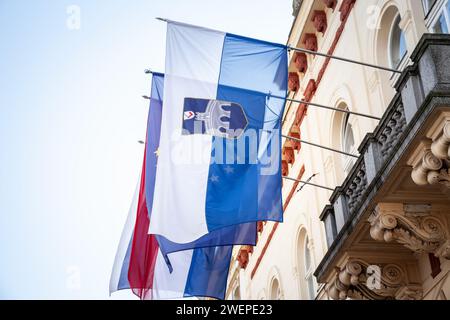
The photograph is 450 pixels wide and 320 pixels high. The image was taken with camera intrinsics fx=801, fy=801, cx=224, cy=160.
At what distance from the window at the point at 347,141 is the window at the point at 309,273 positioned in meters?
3.61

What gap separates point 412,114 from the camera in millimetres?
11672

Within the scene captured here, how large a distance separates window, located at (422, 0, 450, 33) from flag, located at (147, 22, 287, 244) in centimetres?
270

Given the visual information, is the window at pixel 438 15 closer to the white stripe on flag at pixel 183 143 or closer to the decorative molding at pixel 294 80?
the white stripe on flag at pixel 183 143

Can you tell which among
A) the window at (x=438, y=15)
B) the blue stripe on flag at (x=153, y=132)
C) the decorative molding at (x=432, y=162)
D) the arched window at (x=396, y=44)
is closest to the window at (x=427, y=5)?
the window at (x=438, y=15)

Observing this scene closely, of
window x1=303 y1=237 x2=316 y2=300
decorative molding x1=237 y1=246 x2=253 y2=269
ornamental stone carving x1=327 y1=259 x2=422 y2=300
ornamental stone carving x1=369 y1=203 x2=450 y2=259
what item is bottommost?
A: ornamental stone carving x1=327 y1=259 x2=422 y2=300

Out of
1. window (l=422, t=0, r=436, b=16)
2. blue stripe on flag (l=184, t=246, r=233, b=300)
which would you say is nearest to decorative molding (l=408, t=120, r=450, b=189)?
window (l=422, t=0, r=436, b=16)

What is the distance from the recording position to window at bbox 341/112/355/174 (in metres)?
19.2

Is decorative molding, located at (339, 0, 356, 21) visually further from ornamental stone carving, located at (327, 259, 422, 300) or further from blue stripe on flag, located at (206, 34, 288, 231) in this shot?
ornamental stone carving, located at (327, 259, 422, 300)

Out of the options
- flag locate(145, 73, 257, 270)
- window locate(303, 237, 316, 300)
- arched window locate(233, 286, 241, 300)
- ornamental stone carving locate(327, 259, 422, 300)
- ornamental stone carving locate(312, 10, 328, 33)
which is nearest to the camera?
flag locate(145, 73, 257, 270)

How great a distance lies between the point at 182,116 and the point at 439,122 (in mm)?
5546

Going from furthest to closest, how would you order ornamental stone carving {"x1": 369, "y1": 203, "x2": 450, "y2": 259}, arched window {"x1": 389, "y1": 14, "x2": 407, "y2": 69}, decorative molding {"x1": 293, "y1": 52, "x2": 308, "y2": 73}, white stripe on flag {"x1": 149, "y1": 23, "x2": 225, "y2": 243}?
1. decorative molding {"x1": 293, "y1": 52, "x2": 308, "y2": 73}
2. arched window {"x1": 389, "y1": 14, "x2": 407, "y2": 69}
3. white stripe on flag {"x1": 149, "y1": 23, "x2": 225, "y2": 243}
4. ornamental stone carving {"x1": 369, "y1": 203, "x2": 450, "y2": 259}

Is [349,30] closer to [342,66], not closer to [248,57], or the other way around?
[342,66]

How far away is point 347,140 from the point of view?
1958 centimetres

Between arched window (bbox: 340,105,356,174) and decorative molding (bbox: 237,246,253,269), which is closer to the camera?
arched window (bbox: 340,105,356,174)
